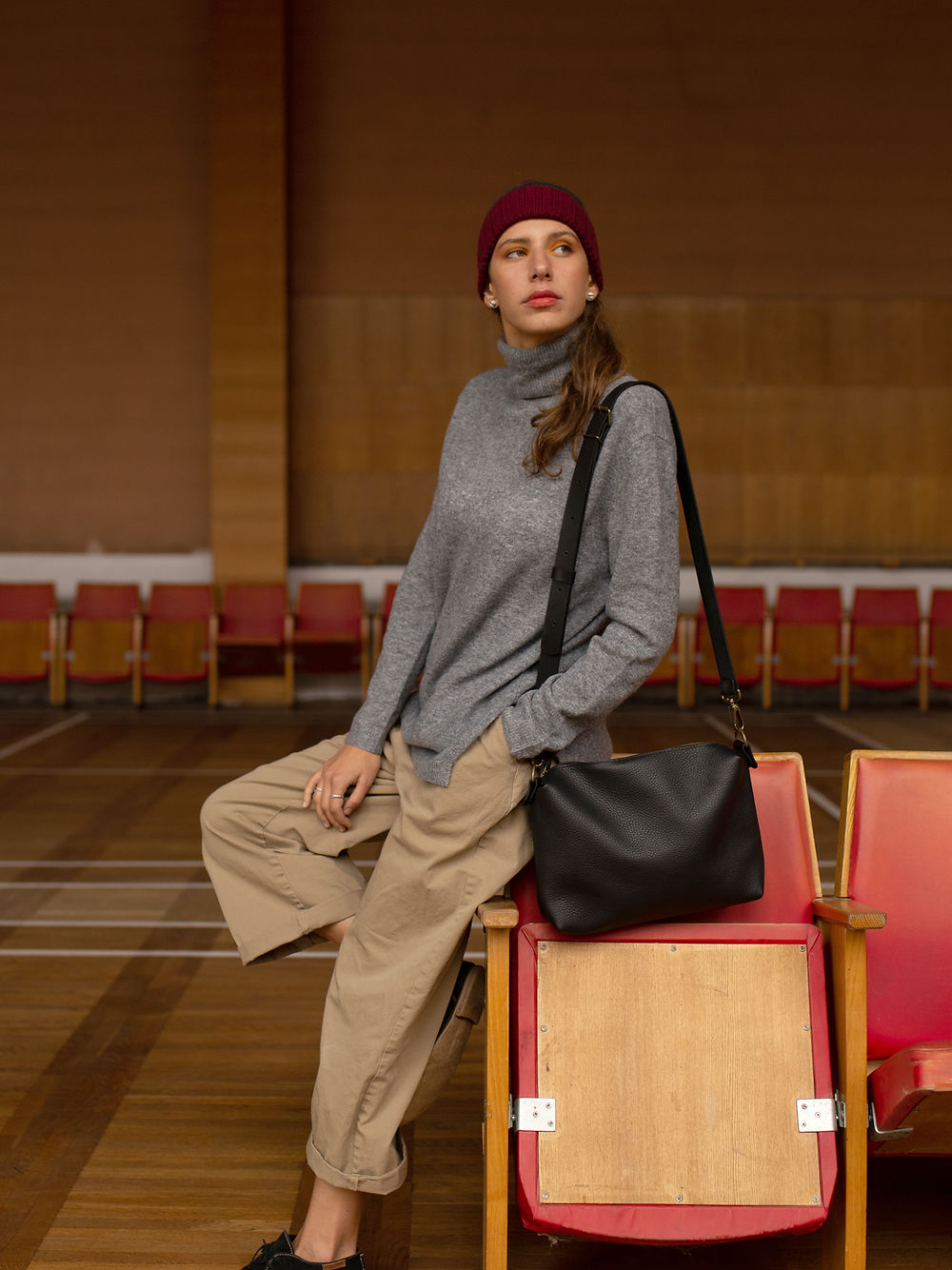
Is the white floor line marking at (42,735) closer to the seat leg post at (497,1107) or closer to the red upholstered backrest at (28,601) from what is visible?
the red upholstered backrest at (28,601)

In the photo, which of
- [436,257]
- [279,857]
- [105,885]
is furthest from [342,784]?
[436,257]

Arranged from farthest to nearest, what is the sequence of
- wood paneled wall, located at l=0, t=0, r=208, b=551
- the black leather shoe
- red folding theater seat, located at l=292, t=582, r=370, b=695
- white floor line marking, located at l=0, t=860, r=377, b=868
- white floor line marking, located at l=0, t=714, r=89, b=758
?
wood paneled wall, located at l=0, t=0, r=208, b=551
red folding theater seat, located at l=292, t=582, r=370, b=695
white floor line marking, located at l=0, t=714, r=89, b=758
white floor line marking, located at l=0, t=860, r=377, b=868
the black leather shoe

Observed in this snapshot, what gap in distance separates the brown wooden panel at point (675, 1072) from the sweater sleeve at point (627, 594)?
332 mm

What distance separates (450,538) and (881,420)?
8.15 metres

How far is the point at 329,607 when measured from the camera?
8.55 metres

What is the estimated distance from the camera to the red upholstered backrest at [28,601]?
8.39 m

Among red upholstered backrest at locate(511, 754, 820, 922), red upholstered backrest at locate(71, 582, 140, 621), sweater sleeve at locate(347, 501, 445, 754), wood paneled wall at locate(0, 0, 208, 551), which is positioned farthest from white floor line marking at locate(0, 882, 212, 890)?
A: wood paneled wall at locate(0, 0, 208, 551)

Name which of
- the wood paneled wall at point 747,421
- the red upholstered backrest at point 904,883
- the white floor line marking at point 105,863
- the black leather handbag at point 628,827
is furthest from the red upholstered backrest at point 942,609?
the black leather handbag at point 628,827

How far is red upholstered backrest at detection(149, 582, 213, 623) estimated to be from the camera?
845 centimetres

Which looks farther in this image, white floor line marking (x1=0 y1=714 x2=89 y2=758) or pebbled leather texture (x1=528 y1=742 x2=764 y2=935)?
white floor line marking (x1=0 y1=714 x2=89 y2=758)

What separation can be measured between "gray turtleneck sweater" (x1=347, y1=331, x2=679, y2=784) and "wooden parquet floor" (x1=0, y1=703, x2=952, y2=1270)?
0.80m

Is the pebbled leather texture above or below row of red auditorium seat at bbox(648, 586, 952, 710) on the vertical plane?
above

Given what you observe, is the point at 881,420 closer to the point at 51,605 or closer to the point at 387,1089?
the point at 51,605

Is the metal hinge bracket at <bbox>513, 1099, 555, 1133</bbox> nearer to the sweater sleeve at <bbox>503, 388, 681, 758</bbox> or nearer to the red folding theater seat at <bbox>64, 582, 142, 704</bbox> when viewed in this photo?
the sweater sleeve at <bbox>503, 388, 681, 758</bbox>
